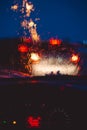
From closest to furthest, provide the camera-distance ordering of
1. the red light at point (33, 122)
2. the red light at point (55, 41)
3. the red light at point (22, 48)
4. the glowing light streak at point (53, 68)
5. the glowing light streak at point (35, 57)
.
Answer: the red light at point (33, 122) < the glowing light streak at point (53, 68) < the glowing light streak at point (35, 57) < the red light at point (55, 41) < the red light at point (22, 48)

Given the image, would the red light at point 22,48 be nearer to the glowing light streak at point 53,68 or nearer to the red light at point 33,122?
the glowing light streak at point 53,68

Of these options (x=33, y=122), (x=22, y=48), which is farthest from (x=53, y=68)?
(x=33, y=122)

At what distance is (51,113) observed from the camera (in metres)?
5.78

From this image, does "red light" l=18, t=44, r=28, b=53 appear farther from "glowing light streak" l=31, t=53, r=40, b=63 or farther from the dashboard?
the dashboard

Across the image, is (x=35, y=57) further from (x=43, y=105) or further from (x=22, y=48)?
(x=43, y=105)

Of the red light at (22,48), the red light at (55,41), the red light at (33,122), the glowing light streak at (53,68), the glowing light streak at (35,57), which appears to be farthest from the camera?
the red light at (22,48)

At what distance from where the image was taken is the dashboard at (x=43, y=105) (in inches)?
227

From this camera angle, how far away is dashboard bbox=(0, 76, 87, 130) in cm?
577

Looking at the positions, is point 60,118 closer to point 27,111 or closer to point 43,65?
point 27,111

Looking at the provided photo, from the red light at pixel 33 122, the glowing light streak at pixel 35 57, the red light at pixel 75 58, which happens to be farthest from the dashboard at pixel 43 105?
the red light at pixel 75 58

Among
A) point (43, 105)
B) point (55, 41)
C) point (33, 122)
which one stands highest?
point (55, 41)

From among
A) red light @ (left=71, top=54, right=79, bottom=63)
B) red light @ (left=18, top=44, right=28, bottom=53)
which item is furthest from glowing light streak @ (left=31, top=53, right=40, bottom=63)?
red light @ (left=71, top=54, right=79, bottom=63)

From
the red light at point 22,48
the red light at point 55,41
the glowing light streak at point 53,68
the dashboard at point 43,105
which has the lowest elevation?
the dashboard at point 43,105

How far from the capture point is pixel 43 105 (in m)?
5.84
